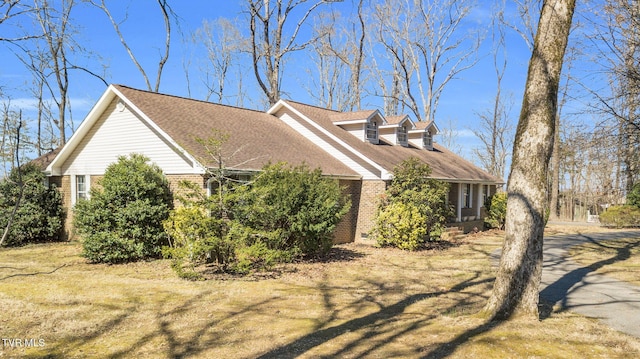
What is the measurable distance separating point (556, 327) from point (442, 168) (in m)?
16.4

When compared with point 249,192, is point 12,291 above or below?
below

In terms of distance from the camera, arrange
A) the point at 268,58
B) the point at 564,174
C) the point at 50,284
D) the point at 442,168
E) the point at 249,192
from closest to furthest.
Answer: the point at 50,284 < the point at 249,192 < the point at 442,168 < the point at 268,58 < the point at 564,174

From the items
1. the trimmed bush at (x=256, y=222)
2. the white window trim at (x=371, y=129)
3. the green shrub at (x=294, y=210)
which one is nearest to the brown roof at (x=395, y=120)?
the white window trim at (x=371, y=129)

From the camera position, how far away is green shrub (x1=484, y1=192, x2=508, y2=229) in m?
24.2

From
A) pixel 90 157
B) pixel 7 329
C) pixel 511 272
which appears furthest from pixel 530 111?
pixel 90 157

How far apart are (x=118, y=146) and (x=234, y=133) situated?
414cm

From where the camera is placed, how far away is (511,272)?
21.9 feet

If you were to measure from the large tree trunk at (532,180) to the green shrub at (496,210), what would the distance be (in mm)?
18673

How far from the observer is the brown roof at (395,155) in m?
19.0

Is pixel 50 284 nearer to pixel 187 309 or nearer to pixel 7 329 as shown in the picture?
pixel 7 329

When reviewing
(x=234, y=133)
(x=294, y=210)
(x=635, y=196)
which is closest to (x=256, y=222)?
(x=294, y=210)

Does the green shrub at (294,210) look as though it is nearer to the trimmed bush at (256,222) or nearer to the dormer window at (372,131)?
the trimmed bush at (256,222)

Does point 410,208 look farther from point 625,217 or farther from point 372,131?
point 625,217

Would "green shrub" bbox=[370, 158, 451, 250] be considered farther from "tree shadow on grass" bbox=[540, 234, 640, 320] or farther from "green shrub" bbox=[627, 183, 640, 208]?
"green shrub" bbox=[627, 183, 640, 208]
